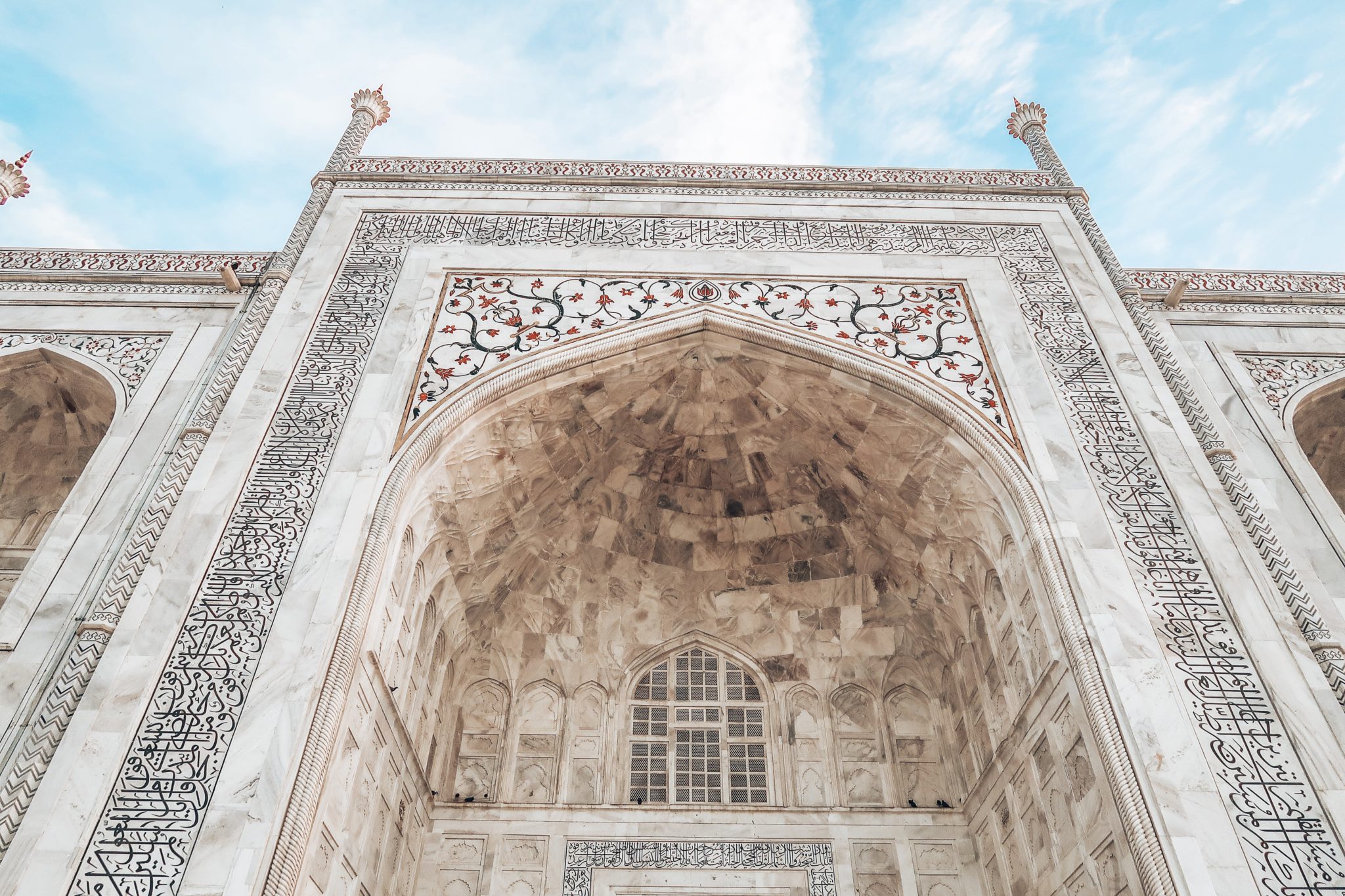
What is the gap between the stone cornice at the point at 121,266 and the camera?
25.5 ft

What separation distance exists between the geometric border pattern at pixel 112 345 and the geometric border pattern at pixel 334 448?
1297mm

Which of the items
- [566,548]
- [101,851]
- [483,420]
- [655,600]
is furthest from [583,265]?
[101,851]

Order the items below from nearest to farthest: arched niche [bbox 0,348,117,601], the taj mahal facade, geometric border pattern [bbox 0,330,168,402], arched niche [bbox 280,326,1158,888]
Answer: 1. the taj mahal facade
2. arched niche [bbox 280,326,1158,888]
3. geometric border pattern [bbox 0,330,168,402]
4. arched niche [bbox 0,348,117,601]

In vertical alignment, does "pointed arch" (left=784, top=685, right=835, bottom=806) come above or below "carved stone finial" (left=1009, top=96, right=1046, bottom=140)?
below

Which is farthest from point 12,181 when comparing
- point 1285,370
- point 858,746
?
point 1285,370

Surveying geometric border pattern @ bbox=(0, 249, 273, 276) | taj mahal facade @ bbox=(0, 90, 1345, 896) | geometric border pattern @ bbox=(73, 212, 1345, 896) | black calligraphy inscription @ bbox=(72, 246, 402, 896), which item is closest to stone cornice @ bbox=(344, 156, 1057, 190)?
taj mahal facade @ bbox=(0, 90, 1345, 896)

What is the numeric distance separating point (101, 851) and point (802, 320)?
5.28 m

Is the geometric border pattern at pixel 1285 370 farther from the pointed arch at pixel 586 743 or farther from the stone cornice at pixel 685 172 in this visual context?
the pointed arch at pixel 586 743

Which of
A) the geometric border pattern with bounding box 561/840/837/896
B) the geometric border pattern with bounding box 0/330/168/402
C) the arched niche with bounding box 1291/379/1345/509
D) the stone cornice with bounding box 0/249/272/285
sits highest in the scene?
the stone cornice with bounding box 0/249/272/285

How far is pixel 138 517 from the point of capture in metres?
5.96

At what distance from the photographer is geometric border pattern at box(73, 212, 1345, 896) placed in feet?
15.0

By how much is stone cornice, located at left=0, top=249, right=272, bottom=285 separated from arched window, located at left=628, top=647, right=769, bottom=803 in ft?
15.1

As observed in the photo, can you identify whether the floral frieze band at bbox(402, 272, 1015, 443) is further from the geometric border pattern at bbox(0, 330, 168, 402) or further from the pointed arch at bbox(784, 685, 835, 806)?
the pointed arch at bbox(784, 685, 835, 806)

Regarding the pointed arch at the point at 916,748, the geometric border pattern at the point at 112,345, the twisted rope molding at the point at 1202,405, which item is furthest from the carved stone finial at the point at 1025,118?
the geometric border pattern at the point at 112,345
